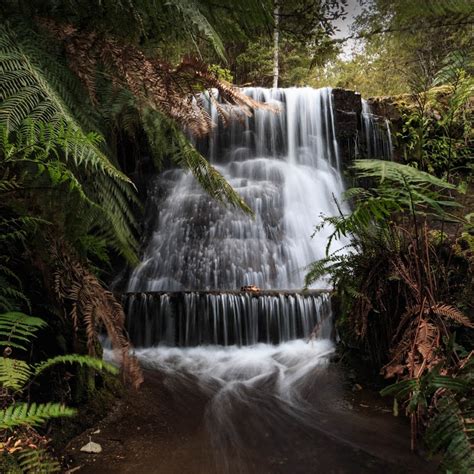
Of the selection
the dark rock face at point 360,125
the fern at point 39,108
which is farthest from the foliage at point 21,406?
the dark rock face at point 360,125

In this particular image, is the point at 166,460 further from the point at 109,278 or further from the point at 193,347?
the point at 109,278

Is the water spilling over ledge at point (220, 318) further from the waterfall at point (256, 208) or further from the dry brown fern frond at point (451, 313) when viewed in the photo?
the dry brown fern frond at point (451, 313)

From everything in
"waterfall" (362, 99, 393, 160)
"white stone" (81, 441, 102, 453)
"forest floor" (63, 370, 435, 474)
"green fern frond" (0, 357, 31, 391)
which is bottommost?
"forest floor" (63, 370, 435, 474)

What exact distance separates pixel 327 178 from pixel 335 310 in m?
5.17

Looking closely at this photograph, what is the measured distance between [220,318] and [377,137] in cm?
643

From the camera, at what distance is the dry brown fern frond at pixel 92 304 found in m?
1.62

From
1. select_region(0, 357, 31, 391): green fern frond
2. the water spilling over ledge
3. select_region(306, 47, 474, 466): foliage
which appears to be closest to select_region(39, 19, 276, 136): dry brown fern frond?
select_region(306, 47, 474, 466): foliage

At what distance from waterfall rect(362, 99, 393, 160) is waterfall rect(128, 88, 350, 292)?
0.75m

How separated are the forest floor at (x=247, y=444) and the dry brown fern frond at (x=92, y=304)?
24.5 inches

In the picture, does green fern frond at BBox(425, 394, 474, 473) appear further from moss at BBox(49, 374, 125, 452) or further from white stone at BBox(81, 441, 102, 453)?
moss at BBox(49, 374, 125, 452)

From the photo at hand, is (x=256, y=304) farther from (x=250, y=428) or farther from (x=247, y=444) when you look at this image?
(x=247, y=444)

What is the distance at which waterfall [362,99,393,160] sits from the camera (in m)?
9.27

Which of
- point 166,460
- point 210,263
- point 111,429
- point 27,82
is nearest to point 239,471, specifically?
point 166,460

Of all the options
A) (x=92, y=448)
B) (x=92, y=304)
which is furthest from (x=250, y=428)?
(x=92, y=304)
